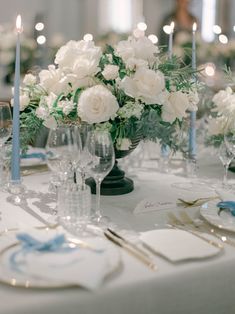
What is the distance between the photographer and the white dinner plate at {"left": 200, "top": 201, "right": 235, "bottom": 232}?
1168 millimetres

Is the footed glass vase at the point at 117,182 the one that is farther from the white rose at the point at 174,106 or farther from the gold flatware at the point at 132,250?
the gold flatware at the point at 132,250

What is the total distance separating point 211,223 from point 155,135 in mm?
357

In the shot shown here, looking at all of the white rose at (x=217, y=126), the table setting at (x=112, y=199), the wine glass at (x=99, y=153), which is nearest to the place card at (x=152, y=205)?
the table setting at (x=112, y=199)

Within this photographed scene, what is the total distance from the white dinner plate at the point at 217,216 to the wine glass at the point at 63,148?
1.19 feet

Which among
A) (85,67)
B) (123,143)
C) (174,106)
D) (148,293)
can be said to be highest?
(85,67)

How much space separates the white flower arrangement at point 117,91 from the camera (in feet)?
4.42

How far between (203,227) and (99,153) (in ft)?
1.05

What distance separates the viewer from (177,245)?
1.04 m

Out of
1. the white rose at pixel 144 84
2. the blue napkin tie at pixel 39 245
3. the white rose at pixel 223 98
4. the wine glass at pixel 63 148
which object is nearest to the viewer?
the blue napkin tie at pixel 39 245

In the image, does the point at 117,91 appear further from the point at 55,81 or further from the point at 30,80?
the point at 30,80

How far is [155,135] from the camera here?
1.45 meters

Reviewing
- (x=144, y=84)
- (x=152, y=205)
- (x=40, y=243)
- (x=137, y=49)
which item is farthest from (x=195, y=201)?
(x=40, y=243)

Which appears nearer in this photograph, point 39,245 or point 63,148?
point 39,245

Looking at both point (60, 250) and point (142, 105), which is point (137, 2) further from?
point (60, 250)
